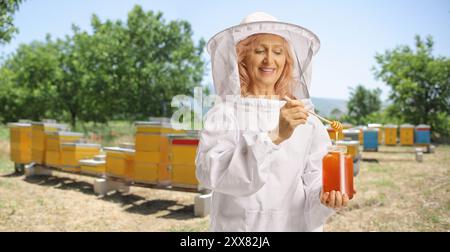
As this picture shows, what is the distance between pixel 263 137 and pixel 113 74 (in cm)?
2134

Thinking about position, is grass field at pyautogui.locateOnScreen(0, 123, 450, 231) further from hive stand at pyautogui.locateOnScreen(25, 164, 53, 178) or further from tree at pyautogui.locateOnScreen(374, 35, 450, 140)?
tree at pyautogui.locateOnScreen(374, 35, 450, 140)

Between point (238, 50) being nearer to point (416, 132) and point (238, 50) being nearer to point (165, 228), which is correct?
point (165, 228)

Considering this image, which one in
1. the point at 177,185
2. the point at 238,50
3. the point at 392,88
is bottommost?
the point at 177,185

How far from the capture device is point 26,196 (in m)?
6.89

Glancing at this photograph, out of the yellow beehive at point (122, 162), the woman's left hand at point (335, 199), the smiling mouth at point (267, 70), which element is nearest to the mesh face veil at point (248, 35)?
the smiling mouth at point (267, 70)

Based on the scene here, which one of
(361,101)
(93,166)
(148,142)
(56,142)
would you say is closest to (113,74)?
(56,142)

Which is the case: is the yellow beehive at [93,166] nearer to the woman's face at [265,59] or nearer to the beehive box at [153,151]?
the beehive box at [153,151]

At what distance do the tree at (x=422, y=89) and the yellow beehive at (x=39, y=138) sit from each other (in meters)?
17.9

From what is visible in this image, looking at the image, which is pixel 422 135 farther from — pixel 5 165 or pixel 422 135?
pixel 5 165

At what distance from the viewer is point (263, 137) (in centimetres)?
131
